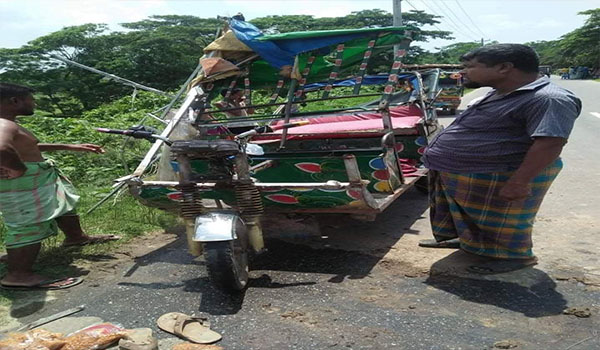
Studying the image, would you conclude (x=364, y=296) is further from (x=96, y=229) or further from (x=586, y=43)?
(x=586, y=43)

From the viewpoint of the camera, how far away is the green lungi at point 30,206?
3969 millimetres

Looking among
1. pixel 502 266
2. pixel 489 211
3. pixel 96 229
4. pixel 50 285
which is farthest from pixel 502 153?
pixel 96 229

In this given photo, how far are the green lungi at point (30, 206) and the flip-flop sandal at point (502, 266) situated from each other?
3440mm

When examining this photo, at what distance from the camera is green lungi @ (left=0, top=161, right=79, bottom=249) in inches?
156

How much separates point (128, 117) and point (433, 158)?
10341 millimetres

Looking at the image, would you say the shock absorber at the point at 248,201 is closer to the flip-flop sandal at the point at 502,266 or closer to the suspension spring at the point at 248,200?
the suspension spring at the point at 248,200

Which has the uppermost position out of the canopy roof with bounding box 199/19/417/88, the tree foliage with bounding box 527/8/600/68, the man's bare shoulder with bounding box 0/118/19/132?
the canopy roof with bounding box 199/19/417/88

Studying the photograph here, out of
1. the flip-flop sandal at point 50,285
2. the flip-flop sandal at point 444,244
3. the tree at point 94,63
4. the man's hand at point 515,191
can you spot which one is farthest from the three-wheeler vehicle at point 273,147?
the tree at point 94,63

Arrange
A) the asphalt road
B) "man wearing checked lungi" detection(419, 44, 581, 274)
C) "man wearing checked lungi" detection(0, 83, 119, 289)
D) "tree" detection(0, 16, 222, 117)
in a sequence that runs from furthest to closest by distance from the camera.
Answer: "tree" detection(0, 16, 222, 117), "man wearing checked lungi" detection(0, 83, 119, 289), "man wearing checked lungi" detection(419, 44, 581, 274), the asphalt road

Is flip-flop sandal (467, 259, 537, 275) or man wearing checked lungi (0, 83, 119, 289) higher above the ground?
man wearing checked lungi (0, 83, 119, 289)

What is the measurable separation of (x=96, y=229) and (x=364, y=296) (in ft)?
10.7

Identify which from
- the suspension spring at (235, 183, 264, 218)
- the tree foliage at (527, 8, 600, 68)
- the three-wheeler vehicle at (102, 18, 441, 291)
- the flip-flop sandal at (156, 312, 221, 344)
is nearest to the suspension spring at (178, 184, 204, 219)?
the three-wheeler vehicle at (102, 18, 441, 291)

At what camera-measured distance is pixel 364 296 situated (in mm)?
3623

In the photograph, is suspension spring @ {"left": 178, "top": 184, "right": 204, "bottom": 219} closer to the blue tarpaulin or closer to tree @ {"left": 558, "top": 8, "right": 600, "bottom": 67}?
the blue tarpaulin
